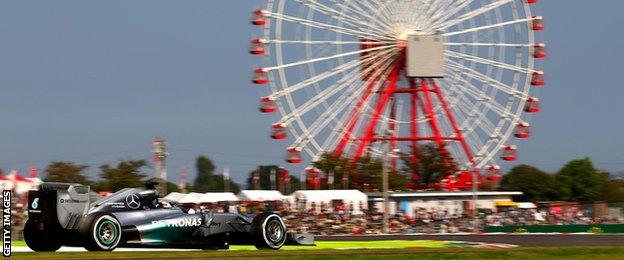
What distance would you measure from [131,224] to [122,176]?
47444 mm

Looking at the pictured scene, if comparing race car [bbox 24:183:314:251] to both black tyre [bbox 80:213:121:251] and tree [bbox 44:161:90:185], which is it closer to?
black tyre [bbox 80:213:121:251]

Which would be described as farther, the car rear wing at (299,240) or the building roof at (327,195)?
the building roof at (327,195)

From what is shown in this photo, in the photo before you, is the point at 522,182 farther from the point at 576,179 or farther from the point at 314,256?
the point at 314,256

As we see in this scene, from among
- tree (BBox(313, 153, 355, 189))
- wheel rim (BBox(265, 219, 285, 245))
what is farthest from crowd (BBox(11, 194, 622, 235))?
wheel rim (BBox(265, 219, 285, 245))

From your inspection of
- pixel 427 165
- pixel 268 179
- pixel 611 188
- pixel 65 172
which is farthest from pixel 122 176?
pixel 611 188

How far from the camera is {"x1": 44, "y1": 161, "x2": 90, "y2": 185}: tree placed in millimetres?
75938

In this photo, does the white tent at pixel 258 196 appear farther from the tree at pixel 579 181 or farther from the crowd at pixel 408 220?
the tree at pixel 579 181

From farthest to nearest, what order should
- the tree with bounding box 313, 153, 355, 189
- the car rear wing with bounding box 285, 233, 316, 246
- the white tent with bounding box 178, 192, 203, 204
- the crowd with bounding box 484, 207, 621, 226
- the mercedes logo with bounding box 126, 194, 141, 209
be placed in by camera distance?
the tree with bounding box 313, 153, 355, 189
the crowd with bounding box 484, 207, 621, 226
the white tent with bounding box 178, 192, 203, 204
the car rear wing with bounding box 285, 233, 316, 246
the mercedes logo with bounding box 126, 194, 141, 209

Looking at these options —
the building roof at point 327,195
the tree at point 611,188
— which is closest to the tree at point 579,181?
the tree at point 611,188

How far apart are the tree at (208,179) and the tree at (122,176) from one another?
119 ft

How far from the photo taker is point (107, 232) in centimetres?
2378

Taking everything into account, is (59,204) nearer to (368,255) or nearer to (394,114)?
(368,255)

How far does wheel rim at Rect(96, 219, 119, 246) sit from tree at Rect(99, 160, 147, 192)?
46230 millimetres

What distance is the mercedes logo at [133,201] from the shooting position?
81.0ft
